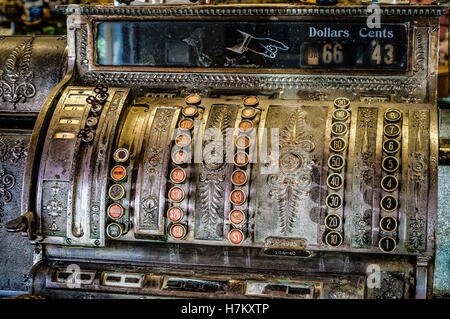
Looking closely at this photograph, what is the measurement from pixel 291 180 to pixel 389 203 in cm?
56

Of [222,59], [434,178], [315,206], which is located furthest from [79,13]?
[434,178]

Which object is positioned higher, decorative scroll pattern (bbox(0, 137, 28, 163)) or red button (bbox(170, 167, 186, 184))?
decorative scroll pattern (bbox(0, 137, 28, 163))

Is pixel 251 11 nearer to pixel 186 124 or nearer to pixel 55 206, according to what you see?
pixel 186 124

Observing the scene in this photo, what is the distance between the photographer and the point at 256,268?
3.32m

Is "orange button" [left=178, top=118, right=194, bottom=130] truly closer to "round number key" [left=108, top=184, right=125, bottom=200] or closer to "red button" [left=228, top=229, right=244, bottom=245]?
"round number key" [left=108, top=184, right=125, bottom=200]

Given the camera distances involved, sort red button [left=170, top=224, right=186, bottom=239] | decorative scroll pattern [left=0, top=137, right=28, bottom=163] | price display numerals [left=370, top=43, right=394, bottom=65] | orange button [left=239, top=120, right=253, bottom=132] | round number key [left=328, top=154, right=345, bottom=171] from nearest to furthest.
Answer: round number key [left=328, top=154, right=345, bottom=171]
red button [left=170, top=224, right=186, bottom=239]
orange button [left=239, top=120, right=253, bottom=132]
price display numerals [left=370, top=43, right=394, bottom=65]
decorative scroll pattern [left=0, top=137, right=28, bottom=163]

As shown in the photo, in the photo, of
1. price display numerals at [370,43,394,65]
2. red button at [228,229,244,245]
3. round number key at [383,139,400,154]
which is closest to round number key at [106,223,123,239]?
red button at [228,229,244,245]

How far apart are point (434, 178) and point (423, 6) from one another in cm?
112

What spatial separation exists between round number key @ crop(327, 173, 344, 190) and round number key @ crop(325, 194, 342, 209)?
0.05 meters

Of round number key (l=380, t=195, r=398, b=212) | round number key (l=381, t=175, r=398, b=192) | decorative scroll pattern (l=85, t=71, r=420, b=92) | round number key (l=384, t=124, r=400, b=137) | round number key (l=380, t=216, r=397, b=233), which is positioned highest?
decorative scroll pattern (l=85, t=71, r=420, b=92)

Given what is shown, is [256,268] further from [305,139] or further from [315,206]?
[305,139]

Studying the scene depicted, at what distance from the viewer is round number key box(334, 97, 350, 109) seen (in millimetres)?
3395

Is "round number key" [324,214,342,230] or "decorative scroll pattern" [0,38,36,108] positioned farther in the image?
"decorative scroll pattern" [0,38,36,108]

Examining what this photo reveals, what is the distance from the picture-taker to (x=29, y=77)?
4.00 m
